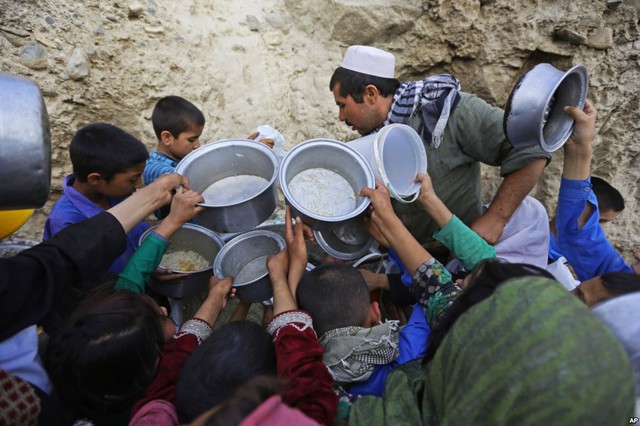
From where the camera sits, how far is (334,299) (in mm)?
1688

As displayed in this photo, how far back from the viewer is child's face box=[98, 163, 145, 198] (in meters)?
2.21

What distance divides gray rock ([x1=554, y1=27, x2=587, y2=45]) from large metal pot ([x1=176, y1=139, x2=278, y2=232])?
3384 millimetres

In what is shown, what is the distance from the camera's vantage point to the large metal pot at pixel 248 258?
216 centimetres

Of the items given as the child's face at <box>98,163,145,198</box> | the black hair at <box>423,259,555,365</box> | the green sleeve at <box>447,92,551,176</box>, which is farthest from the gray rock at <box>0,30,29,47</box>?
the black hair at <box>423,259,555,365</box>

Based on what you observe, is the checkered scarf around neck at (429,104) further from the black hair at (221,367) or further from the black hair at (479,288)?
the black hair at (221,367)

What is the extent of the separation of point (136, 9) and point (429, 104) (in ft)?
8.57

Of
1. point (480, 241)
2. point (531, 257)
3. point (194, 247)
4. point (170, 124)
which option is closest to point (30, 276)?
point (194, 247)

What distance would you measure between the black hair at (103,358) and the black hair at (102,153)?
942 mm

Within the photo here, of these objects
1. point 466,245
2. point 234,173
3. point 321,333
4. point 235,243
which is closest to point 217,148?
point 234,173

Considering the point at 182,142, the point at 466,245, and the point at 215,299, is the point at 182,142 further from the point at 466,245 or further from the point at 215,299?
the point at 466,245

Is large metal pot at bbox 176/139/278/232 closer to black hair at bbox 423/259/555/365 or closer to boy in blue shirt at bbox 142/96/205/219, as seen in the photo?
boy in blue shirt at bbox 142/96/205/219

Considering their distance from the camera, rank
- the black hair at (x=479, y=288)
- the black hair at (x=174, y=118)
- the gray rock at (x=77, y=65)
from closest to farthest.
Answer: the black hair at (x=479, y=288)
the black hair at (x=174, y=118)
the gray rock at (x=77, y=65)

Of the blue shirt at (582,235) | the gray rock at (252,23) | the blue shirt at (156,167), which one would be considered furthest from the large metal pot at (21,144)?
the gray rock at (252,23)

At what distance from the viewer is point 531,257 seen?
229 cm
